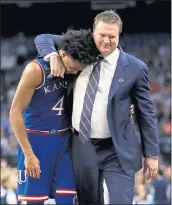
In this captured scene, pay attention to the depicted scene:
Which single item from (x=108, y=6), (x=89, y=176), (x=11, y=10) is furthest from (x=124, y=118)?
(x=11, y=10)

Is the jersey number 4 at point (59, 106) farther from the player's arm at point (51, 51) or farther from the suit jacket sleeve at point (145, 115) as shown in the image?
the suit jacket sleeve at point (145, 115)

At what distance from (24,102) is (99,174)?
64 cm

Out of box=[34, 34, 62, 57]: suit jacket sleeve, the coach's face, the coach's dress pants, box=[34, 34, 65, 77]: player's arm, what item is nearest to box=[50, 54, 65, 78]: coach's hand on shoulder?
box=[34, 34, 65, 77]: player's arm

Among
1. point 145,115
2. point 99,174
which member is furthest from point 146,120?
point 99,174

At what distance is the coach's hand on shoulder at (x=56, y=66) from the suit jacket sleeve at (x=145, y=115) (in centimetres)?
46

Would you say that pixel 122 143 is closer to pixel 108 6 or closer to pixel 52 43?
pixel 52 43

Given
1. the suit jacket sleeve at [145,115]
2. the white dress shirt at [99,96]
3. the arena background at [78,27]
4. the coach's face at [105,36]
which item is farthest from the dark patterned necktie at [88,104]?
the arena background at [78,27]

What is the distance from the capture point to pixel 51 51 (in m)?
3.98

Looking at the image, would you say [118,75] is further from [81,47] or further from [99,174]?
[99,174]

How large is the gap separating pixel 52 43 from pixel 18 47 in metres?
10.8

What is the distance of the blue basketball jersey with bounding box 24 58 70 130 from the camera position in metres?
3.95

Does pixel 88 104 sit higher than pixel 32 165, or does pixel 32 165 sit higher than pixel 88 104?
pixel 88 104

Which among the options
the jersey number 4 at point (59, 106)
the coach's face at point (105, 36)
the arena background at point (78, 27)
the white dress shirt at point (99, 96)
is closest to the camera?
the coach's face at point (105, 36)

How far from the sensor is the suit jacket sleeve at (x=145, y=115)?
12.9 feet
